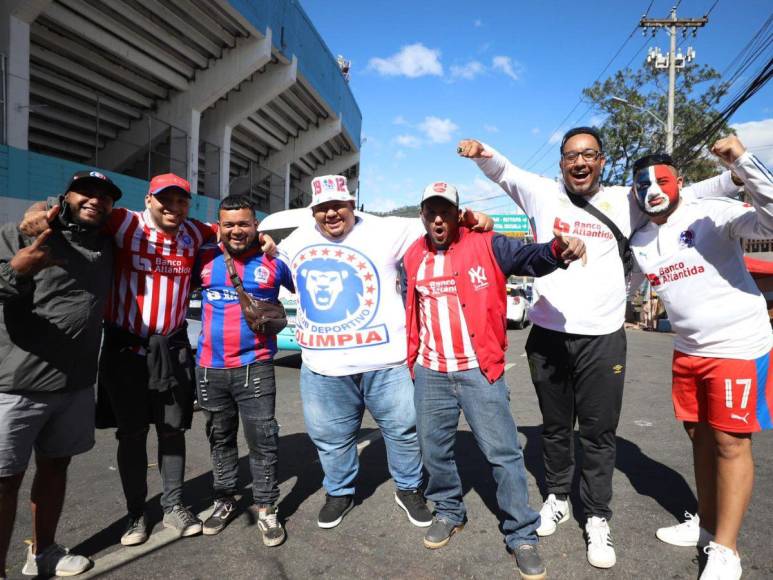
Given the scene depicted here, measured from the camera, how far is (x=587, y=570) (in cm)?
261

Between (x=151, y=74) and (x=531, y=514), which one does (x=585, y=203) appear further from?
(x=151, y=74)

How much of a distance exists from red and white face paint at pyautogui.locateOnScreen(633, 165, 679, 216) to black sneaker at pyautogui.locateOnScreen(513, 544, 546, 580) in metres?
1.87

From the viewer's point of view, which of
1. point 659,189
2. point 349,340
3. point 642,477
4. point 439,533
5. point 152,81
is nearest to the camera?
point 659,189

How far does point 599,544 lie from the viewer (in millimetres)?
2711

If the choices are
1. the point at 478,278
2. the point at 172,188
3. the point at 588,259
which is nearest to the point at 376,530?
the point at 478,278

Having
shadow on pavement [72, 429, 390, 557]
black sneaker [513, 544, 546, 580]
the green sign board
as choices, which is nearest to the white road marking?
shadow on pavement [72, 429, 390, 557]

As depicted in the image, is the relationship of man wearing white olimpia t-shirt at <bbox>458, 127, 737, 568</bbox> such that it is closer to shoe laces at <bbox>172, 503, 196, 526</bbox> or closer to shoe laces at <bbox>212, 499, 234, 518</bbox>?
shoe laces at <bbox>212, 499, 234, 518</bbox>

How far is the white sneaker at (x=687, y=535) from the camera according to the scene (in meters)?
2.83

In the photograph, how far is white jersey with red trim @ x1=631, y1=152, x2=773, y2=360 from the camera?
2.53m

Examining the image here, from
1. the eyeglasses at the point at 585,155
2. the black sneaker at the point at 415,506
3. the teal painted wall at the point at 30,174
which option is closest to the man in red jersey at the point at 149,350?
the black sneaker at the point at 415,506

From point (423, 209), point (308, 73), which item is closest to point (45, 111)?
point (308, 73)

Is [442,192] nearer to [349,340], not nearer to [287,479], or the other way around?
[349,340]

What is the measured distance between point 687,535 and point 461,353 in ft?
5.41

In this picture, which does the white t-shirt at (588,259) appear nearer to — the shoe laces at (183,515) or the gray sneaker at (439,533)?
the gray sneaker at (439,533)
